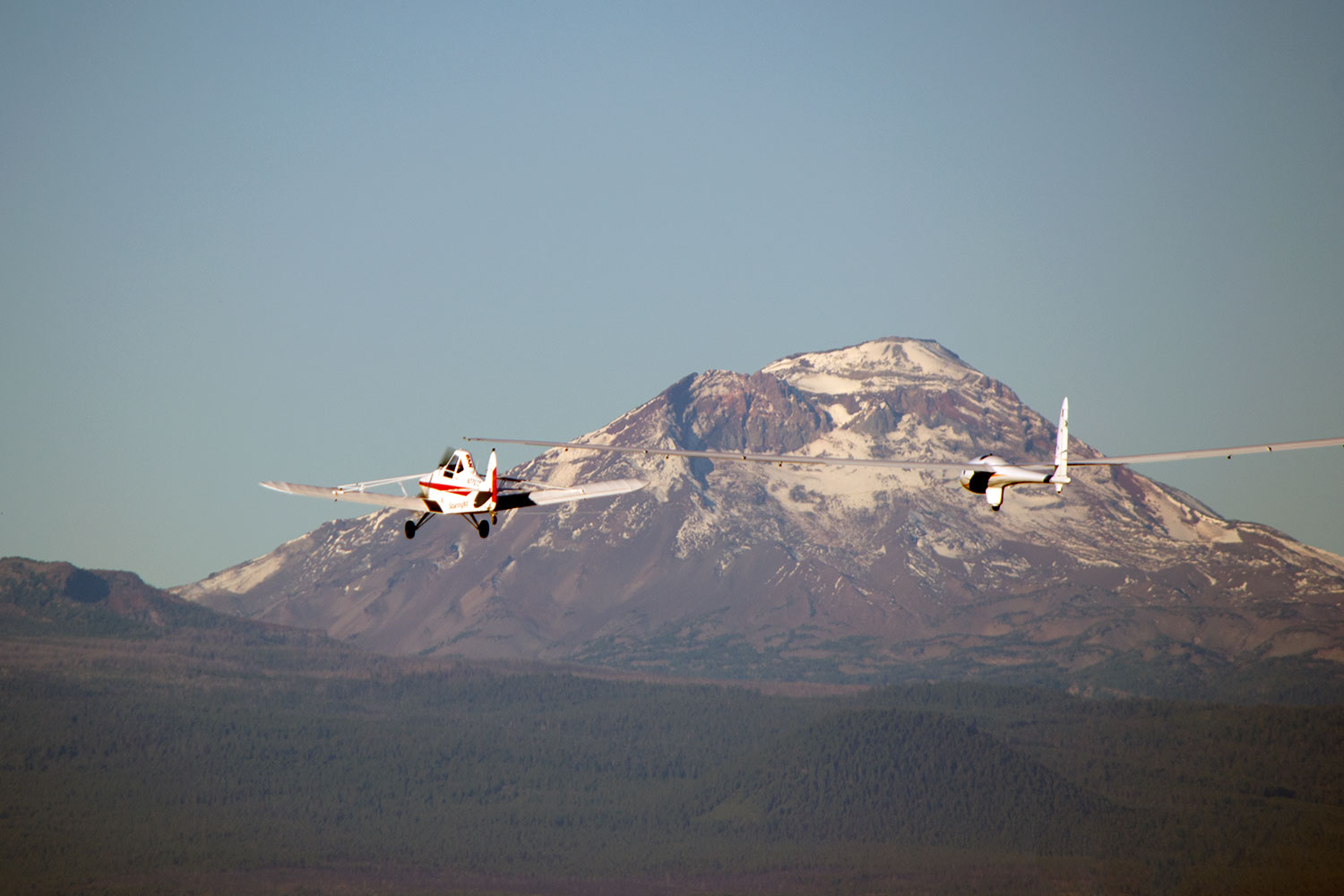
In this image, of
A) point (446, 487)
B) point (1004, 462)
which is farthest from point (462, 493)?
point (1004, 462)

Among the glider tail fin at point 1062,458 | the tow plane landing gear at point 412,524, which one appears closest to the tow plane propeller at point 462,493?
the tow plane landing gear at point 412,524

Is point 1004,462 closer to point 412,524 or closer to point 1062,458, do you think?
point 1062,458

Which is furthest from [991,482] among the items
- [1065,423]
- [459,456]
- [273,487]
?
[273,487]

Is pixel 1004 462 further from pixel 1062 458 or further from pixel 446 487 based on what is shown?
pixel 446 487

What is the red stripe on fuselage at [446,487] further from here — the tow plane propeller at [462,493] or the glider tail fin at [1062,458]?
the glider tail fin at [1062,458]

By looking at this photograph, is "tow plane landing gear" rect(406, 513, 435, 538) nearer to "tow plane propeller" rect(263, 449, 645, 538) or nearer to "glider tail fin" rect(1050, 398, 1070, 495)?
"tow plane propeller" rect(263, 449, 645, 538)

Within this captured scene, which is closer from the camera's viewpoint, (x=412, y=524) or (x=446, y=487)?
(x=412, y=524)

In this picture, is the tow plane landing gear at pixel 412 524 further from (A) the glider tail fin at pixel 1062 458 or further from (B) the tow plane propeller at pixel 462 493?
(A) the glider tail fin at pixel 1062 458

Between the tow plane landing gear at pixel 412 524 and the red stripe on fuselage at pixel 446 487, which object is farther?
the red stripe on fuselage at pixel 446 487

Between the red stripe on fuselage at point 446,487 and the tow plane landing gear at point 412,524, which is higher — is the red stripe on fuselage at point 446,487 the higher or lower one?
the higher one

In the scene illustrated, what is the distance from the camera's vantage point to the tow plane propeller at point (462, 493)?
90438 mm

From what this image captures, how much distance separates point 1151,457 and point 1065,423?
19.2 m

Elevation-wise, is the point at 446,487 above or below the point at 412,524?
above

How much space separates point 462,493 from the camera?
308 ft
